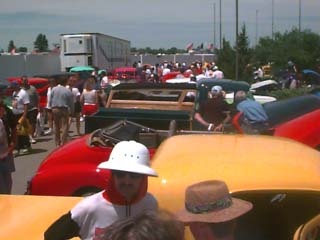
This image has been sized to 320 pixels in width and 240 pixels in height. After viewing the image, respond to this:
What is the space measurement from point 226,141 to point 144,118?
4710mm

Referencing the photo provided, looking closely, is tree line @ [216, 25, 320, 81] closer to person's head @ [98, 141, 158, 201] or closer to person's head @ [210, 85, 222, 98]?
person's head @ [210, 85, 222, 98]

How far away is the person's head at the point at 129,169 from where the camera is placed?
291 centimetres

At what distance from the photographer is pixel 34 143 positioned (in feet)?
48.1

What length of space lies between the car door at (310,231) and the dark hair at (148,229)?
1.08 meters

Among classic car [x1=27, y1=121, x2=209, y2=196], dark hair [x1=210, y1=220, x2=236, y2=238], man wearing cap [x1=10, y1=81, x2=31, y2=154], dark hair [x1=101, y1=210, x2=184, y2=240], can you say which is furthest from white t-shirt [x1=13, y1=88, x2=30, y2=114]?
dark hair [x1=101, y1=210, x2=184, y2=240]

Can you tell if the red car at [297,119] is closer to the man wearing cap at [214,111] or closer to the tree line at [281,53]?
the man wearing cap at [214,111]

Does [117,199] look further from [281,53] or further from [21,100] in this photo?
[281,53]

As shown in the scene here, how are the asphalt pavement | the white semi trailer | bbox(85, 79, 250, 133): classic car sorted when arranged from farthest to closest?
the white semi trailer → the asphalt pavement → bbox(85, 79, 250, 133): classic car

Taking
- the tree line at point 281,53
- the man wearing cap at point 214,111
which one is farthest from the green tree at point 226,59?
the man wearing cap at point 214,111

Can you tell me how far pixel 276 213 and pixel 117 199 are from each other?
2.76 ft

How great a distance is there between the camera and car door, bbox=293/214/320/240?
2.81 meters

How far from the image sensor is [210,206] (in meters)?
2.36

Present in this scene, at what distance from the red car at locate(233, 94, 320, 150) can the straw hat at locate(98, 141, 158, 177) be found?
3.53 meters

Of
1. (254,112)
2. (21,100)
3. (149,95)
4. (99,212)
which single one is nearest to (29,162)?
(21,100)
